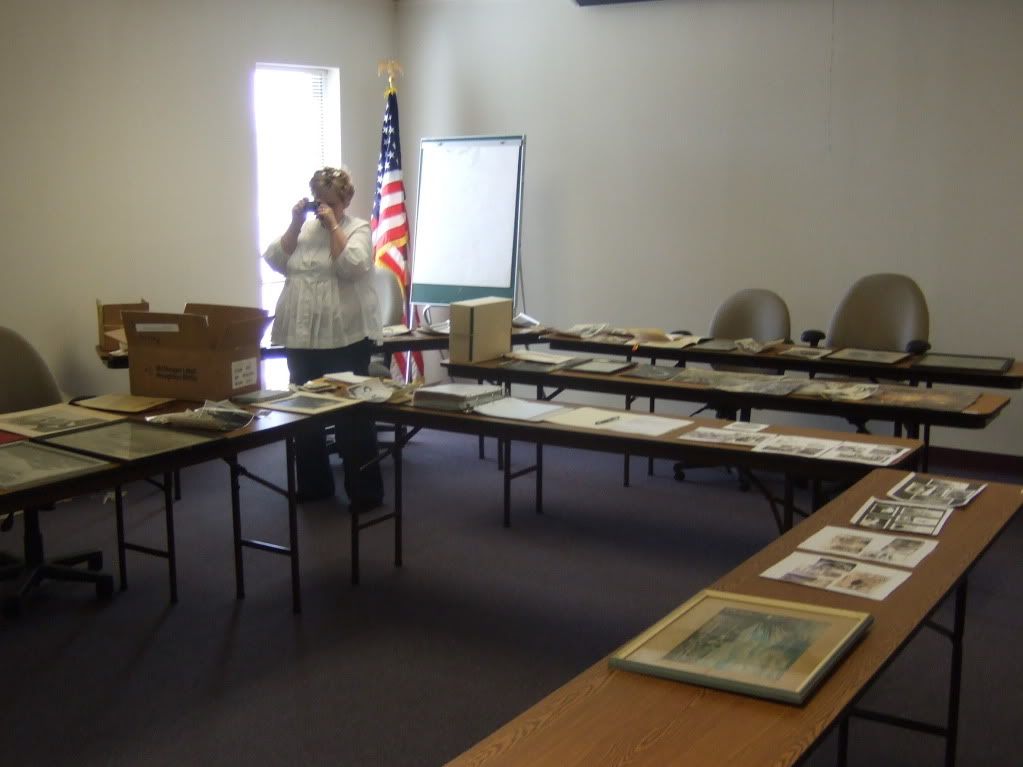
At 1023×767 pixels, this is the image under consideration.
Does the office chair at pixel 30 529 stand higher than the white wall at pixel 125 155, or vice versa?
the white wall at pixel 125 155

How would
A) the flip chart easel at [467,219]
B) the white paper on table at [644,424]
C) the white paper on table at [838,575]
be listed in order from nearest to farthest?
the white paper on table at [838,575]
the white paper on table at [644,424]
the flip chart easel at [467,219]

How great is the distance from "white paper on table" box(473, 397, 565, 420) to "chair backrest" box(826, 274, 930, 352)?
89.3 inches

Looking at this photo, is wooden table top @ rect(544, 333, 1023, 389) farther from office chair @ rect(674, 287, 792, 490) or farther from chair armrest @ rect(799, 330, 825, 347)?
office chair @ rect(674, 287, 792, 490)

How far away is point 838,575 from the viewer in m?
2.04

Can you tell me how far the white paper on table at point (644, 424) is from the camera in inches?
135

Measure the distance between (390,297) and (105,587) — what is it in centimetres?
281

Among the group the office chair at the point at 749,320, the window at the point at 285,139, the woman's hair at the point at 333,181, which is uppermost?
the window at the point at 285,139

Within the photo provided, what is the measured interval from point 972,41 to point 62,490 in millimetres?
5045

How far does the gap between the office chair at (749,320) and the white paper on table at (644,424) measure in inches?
77.6

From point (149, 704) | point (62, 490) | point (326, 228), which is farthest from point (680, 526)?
point (62, 490)

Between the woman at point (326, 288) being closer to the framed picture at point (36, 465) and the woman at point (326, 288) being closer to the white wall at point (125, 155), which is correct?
the white wall at point (125, 155)

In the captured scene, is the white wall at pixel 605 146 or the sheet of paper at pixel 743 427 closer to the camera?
the sheet of paper at pixel 743 427

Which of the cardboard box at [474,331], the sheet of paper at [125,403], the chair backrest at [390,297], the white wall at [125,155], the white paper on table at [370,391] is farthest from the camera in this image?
the chair backrest at [390,297]

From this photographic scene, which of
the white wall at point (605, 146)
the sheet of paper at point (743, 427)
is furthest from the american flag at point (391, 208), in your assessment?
the sheet of paper at point (743, 427)
